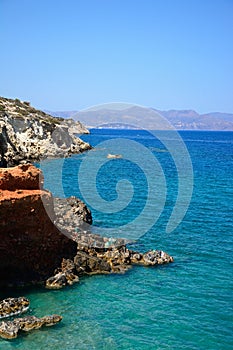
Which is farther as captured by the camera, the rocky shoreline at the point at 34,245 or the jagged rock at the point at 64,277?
the jagged rock at the point at 64,277

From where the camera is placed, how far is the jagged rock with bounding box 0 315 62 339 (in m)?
18.1

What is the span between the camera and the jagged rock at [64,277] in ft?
76.3

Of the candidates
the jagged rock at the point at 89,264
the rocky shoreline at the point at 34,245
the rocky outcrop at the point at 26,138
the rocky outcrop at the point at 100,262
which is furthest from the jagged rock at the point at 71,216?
the rocky outcrop at the point at 26,138

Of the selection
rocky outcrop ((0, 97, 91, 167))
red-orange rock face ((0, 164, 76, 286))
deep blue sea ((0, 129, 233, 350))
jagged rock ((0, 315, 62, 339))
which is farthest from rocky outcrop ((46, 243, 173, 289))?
Result: rocky outcrop ((0, 97, 91, 167))

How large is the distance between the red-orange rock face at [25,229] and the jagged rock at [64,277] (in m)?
0.50

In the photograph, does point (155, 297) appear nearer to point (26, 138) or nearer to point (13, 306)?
point (13, 306)

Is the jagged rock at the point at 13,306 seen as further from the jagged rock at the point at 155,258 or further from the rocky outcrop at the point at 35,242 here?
the jagged rock at the point at 155,258

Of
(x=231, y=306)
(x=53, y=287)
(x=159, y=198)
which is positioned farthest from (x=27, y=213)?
(x=159, y=198)

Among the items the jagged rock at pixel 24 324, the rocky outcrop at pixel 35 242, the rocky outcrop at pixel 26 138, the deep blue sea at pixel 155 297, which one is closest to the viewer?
the jagged rock at pixel 24 324

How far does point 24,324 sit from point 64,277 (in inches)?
203

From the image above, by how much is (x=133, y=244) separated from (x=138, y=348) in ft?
44.0

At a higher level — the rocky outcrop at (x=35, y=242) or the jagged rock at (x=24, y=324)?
the rocky outcrop at (x=35, y=242)

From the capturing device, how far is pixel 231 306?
2158 centimetres

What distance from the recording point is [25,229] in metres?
23.2
